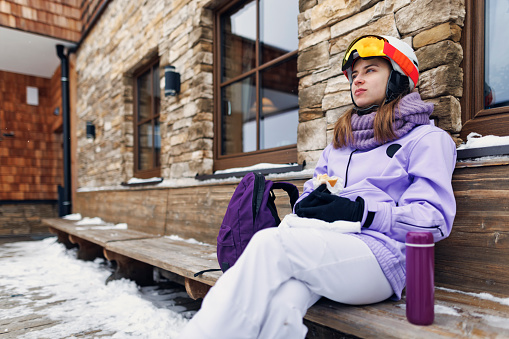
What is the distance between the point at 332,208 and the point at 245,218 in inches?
18.2

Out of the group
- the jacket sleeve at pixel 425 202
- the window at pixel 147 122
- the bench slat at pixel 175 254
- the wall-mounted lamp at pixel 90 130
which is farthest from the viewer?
the wall-mounted lamp at pixel 90 130

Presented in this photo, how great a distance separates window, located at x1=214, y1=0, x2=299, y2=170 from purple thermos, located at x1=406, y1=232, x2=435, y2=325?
1.56 m

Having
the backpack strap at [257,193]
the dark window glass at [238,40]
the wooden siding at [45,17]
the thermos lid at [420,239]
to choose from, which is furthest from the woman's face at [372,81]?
the wooden siding at [45,17]

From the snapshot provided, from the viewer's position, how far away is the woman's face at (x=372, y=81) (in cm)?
158

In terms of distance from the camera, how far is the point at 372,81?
1577mm

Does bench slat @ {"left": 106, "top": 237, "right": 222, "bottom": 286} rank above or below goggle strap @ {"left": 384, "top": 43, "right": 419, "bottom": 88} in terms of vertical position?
below

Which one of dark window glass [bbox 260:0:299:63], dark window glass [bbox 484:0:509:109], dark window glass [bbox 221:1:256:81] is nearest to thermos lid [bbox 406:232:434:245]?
dark window glass [bbox 484:0:509:109]

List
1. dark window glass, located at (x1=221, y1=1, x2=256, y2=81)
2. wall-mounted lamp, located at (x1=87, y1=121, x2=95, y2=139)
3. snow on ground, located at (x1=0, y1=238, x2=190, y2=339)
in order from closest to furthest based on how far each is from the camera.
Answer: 1. snow on ground, located at (x1=0, y1=238, x2=190, y2=339)
2. dark window glass, located at (x1=221, y1=1, x2=256, y2=81)
3. wall-mounted lamp, located at (x1=87, y1=121, x2=95, y2=139)

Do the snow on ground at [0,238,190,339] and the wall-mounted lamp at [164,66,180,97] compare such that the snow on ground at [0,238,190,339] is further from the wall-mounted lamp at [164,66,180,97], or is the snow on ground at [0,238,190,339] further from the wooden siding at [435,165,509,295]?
the wall-mounted lamp at [164,66,180,97]

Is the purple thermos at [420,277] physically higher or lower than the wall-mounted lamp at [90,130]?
lower

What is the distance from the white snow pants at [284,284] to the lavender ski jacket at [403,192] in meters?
0.09

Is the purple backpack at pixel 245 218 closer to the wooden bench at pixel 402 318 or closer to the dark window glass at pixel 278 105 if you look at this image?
the wooden bench at pixel 402 318

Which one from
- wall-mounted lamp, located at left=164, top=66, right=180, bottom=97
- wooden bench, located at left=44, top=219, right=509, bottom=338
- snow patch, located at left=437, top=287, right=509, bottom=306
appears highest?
wall-mounted lamp, located at left=164, top=66, right=180, bottom=97

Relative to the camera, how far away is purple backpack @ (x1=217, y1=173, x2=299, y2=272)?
5.32 feet
